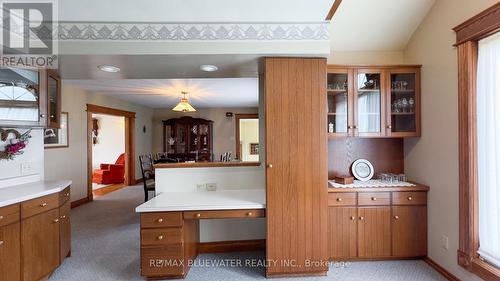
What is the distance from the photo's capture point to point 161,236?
7.32 ft

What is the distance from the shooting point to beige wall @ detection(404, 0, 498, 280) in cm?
227

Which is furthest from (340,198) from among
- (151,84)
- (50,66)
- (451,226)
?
(151,84)

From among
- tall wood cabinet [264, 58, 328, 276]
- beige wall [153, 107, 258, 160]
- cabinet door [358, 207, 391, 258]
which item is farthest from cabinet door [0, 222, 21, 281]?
beige wall [153, 107, 258, 160]

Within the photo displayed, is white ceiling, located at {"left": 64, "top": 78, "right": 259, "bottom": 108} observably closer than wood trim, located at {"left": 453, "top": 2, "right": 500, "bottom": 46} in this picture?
No

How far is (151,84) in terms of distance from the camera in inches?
185

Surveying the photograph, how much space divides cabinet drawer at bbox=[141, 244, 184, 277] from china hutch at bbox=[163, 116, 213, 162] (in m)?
5.54

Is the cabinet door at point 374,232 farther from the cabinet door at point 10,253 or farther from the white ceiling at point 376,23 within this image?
the cabinet door at point 10,253

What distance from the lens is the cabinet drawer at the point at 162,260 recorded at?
2.22 m

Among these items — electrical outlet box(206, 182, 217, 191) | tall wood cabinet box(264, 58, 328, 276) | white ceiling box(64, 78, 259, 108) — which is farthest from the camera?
white ceiling box(64, 78, 259, 108)

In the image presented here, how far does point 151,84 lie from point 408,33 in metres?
4.16

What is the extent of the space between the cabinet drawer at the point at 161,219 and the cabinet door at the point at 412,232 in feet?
7.57

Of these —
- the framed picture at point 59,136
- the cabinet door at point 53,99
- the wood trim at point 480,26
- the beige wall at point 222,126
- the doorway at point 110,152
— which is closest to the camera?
the wood trim at point 480,26

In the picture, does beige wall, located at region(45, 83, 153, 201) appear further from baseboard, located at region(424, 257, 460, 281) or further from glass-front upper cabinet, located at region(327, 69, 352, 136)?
baseboard, located at region(424, 257, 460, 281)

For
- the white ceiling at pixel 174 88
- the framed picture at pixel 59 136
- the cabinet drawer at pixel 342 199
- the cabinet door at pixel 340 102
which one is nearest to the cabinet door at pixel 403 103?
the cabinet door at pixel 340 102
